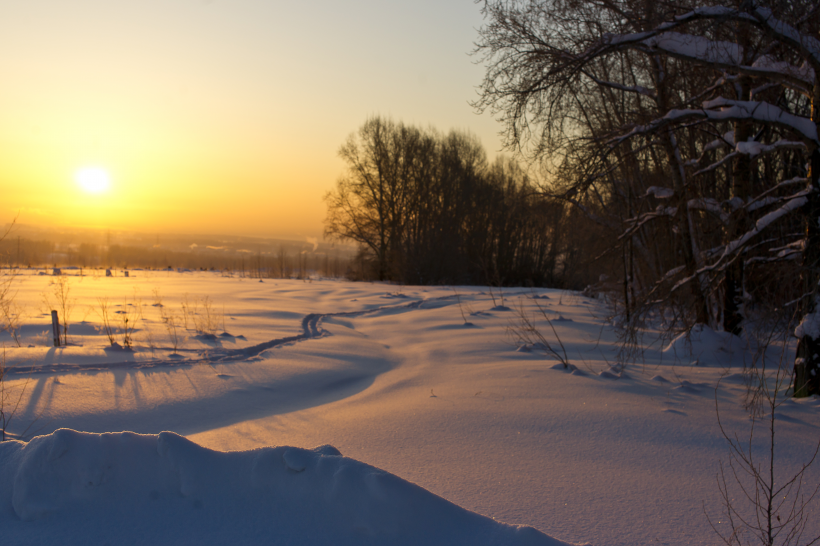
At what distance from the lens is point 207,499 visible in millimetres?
1813

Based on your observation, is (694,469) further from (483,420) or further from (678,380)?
(678,380)

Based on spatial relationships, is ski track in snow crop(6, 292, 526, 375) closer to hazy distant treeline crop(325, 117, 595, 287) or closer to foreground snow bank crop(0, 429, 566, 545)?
foreground snow bank crop(0, 429, 566, 545)

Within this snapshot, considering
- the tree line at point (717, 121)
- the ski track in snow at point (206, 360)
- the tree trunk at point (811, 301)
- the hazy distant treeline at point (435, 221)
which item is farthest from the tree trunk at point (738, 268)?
the hazy distant treeline at point (435, 221)

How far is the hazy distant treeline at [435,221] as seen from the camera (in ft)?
74.2

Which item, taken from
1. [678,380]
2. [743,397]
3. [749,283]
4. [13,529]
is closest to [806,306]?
[743,397]

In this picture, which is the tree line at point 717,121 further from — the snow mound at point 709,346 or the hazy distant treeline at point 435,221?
the hazy distant treeline at point 435,221

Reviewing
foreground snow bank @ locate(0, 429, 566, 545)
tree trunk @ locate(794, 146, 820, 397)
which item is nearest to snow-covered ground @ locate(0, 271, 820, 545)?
foreground snow bank @ locate(0, 429, 566, 545)

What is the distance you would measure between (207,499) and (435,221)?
2403 centimetres

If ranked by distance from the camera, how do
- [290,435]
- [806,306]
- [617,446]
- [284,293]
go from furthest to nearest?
[284,293], [806,306], [290,435], [617,446]

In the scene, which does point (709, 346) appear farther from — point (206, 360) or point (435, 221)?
point (435, 221)

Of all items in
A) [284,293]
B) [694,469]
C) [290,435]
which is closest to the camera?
[694,469]

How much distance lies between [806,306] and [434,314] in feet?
20.8

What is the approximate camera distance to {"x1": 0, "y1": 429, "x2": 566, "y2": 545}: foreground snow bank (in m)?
1.67

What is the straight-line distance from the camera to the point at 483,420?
11.3 feet
